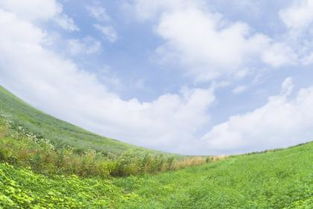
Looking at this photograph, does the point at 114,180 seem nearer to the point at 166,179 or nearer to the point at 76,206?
the point at 166,179

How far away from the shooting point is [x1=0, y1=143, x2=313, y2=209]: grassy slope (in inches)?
582

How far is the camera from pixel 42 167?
20828 millimetres

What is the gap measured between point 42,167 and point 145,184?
269 inches

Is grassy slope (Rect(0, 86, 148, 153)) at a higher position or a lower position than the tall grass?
higher

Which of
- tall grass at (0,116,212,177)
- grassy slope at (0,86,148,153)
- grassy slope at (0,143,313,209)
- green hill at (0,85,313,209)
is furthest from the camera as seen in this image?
grassy slope at (0,86,148,153)

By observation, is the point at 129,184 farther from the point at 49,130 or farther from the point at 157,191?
the point at 49,130

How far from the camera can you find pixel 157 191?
75.5ft

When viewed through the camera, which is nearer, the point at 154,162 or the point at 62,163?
the point at 62,163

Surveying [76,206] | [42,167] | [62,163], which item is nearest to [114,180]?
[62,163]

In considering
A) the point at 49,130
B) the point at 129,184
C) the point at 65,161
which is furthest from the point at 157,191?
the point at 49,130

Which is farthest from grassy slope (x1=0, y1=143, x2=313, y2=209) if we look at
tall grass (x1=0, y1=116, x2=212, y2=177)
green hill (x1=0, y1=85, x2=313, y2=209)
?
tall grass (x1=0, y1=116, x2=212, y2=177)

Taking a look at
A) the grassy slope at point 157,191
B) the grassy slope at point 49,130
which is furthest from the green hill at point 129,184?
the grassy slope at point 49,130

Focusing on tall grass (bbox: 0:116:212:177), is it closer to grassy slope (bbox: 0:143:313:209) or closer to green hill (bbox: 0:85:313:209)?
green hill (bbox: 0:85:313:209)

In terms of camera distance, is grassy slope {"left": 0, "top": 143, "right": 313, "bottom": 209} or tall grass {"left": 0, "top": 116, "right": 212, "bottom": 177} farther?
tall grass {"left": 0, "top": 116, "right": 212, "bottom": 177}
